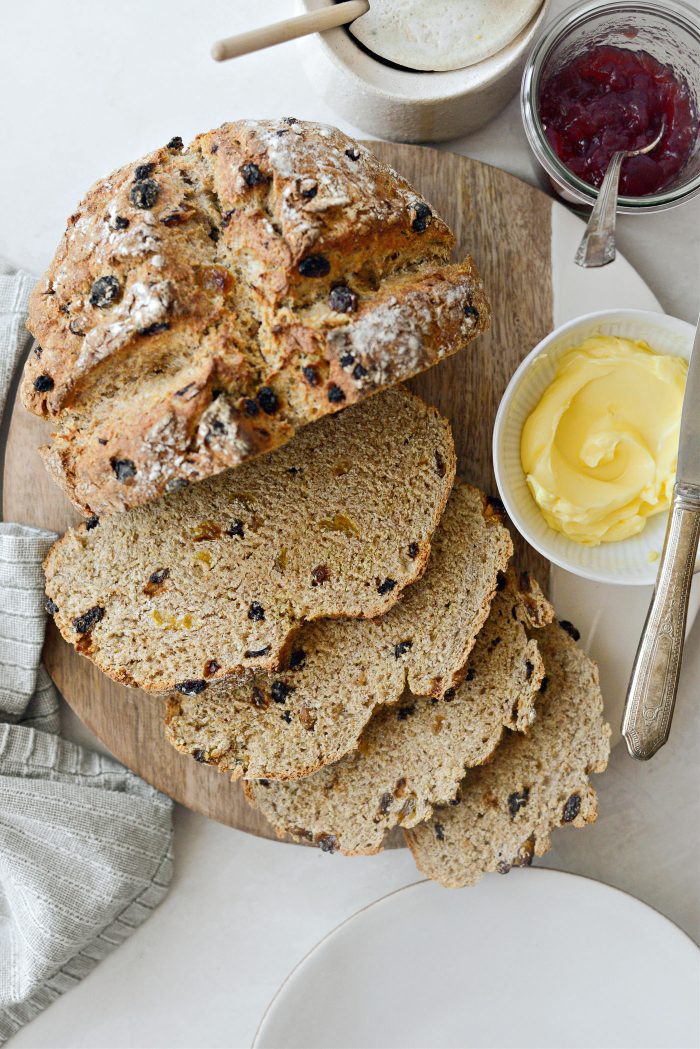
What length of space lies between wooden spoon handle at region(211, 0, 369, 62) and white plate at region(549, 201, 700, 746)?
770 mm

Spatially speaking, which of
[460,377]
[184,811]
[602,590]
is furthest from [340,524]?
[184,811]

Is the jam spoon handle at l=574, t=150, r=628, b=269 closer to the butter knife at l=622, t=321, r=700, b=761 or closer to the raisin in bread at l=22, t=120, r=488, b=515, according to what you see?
the butter knife at l=622, t=321, r=700, b=761

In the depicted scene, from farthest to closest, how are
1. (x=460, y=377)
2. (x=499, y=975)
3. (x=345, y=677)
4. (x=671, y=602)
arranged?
(x=499, y=975), (x=460, y=377), (x=345, y=677), (x=671, y=602)

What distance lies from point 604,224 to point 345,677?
4.54ft

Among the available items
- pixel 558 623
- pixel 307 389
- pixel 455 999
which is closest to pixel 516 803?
pixel 558 623

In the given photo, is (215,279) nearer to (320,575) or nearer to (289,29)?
(289,29)

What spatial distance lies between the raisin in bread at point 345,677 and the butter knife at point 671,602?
0.44 meters

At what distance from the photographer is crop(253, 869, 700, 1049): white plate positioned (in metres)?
2.40

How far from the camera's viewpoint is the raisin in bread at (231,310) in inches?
69.8

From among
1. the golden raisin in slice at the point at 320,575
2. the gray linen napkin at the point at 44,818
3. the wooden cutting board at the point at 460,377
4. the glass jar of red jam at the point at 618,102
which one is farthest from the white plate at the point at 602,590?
the gray linen napkin at the point at 44,818

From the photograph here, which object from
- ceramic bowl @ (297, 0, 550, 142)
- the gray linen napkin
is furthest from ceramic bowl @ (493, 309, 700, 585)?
the gray linen napkin

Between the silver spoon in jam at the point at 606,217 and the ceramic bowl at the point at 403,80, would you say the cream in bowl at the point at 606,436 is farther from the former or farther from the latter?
the ceramic bowl at the point at 403,80

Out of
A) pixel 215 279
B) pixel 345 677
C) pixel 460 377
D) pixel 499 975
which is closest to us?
pixel 215 279

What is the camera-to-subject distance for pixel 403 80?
2.13 metres
